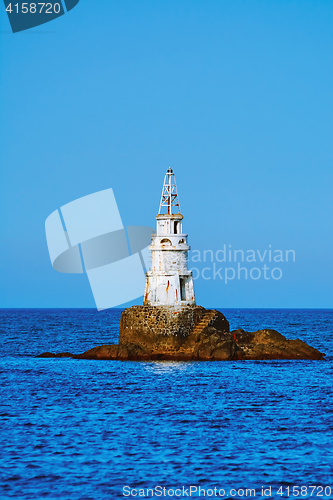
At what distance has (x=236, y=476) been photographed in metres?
21.7

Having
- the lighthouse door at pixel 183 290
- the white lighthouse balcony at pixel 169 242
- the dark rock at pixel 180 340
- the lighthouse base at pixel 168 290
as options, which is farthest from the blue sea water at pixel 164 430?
the white lighthouse balcony at pixel 169 242

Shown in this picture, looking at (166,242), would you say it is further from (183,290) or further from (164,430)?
(164,430)

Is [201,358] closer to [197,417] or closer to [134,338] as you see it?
[134,338]

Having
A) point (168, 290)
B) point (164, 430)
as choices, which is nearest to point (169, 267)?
point (168, 290)

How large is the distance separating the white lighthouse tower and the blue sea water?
6.79 m

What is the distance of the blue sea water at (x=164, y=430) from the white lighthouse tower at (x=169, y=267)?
22.3 feet

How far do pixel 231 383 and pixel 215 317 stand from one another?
1212 centimetres

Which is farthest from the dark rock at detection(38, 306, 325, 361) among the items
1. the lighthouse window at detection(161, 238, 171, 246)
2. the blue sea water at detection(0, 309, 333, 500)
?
the lighthouse window at detection(161, 238, 171, 246)

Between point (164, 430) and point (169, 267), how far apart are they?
80.9 feet

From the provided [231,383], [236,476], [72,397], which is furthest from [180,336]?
[236,476]

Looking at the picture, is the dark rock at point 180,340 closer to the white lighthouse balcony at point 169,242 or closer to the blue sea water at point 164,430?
the blue sea water at point 164,430

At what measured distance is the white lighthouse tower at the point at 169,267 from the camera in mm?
51594

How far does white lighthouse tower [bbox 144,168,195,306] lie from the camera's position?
51.6 m

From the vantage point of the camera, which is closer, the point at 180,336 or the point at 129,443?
the point at 129,443
